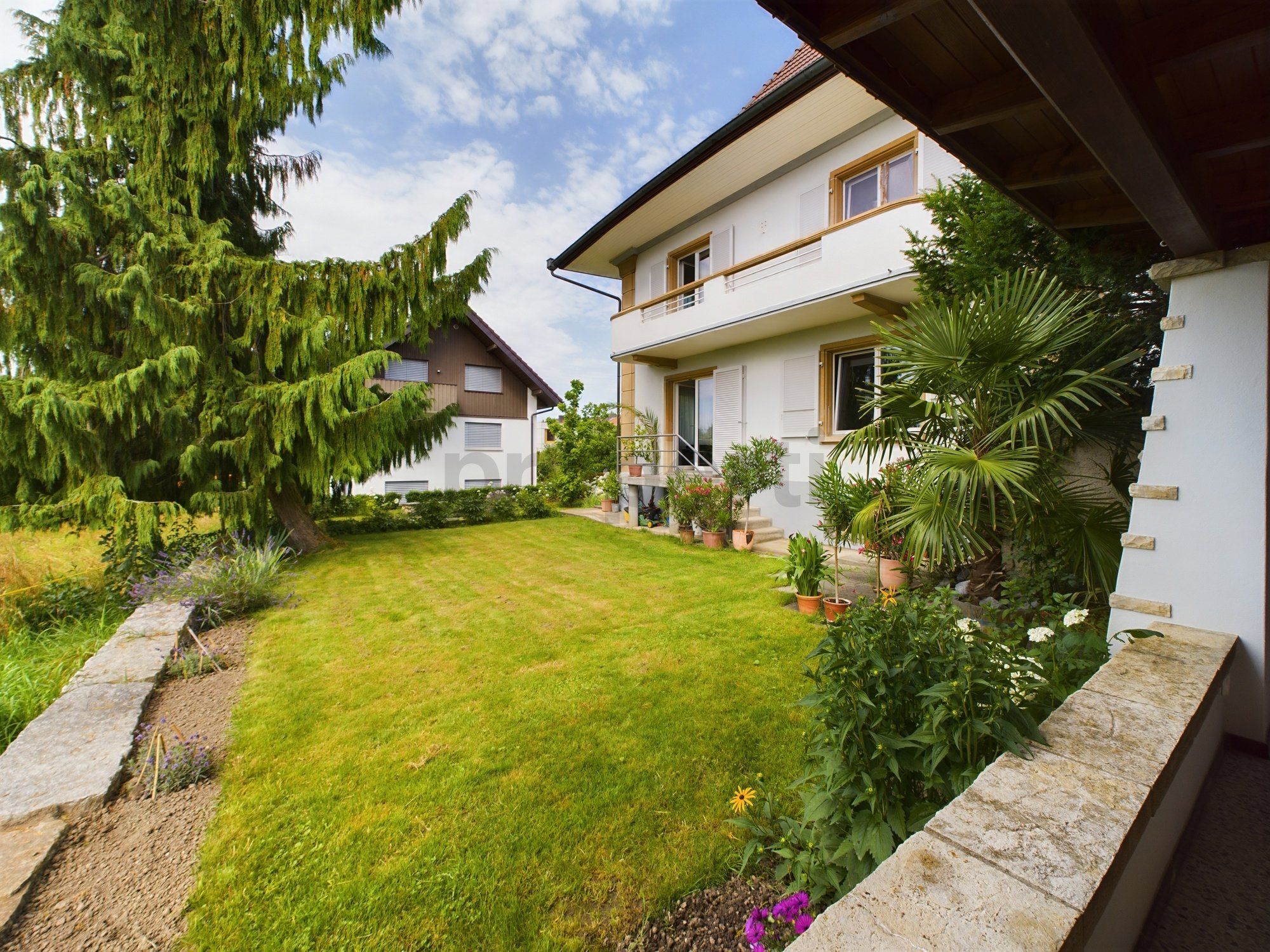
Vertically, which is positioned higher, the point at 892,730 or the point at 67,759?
the point at 892,730

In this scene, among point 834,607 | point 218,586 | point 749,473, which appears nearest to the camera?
point 834,607

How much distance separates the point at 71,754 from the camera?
2.77 meters

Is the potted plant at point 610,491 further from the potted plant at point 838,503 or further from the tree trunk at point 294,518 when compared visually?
the potted plant at point 838,503

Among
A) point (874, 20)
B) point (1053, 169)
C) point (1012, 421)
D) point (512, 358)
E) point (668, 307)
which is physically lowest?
point (1012, 421)

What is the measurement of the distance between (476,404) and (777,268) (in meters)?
13.5

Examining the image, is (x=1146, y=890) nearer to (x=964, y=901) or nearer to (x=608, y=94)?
(x=964, y=901)

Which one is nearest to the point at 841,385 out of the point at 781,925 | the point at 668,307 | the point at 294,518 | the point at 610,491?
the point at 668,307

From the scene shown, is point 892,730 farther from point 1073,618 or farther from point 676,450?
point 676,450

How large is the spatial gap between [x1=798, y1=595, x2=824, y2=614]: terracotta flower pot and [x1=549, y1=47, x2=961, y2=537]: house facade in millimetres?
3702

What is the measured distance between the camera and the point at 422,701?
11.8 feet

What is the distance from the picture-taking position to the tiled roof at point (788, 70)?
9680 mm

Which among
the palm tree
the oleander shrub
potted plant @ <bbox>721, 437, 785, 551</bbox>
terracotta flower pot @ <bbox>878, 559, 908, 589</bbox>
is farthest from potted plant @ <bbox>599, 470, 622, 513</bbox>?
the oleander shrub

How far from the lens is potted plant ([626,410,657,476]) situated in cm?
1217

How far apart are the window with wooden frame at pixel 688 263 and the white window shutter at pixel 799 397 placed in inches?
137
